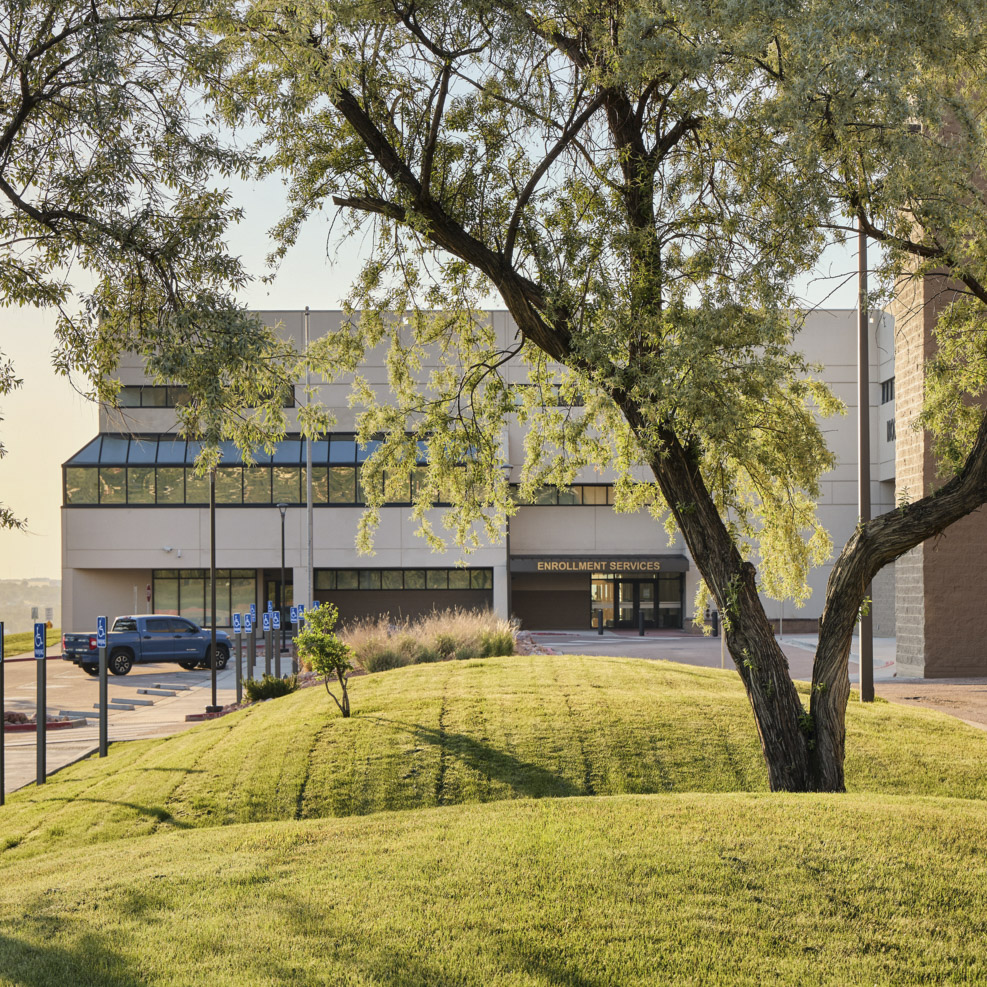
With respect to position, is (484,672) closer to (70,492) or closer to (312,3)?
(312,3)

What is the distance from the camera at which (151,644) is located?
30.5 metres

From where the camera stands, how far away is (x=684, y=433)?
31.7ft

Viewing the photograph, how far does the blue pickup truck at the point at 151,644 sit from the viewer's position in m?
29.9

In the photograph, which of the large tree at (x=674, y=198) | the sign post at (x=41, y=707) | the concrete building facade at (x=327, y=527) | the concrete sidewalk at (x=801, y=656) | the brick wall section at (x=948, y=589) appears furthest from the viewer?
the concrete building facade at (x=327, y=527)

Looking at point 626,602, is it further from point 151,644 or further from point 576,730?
point 576,730

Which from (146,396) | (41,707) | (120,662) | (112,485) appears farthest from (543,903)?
(146,396)

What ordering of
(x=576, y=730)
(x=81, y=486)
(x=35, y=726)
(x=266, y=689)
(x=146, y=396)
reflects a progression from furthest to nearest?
(x=146, y=396)
(x=81, y=486)
(x=35, y=726)
(x=266, y=689)
(x=576, y=730)

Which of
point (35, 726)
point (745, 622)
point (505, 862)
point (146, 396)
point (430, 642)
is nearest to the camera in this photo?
point (505, 862)

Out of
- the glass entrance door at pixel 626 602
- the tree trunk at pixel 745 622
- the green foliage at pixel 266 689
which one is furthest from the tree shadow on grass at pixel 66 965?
the glass entrance door at pixel 626 602

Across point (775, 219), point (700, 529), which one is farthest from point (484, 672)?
point (775, 219)

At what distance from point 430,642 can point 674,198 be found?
13373 mm

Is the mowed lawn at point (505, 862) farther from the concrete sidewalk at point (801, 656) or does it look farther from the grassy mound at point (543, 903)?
the concrete sidewalk at point (801, 656)

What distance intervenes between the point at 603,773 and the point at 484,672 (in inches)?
246

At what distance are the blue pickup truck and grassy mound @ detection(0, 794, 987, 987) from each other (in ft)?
77.4
